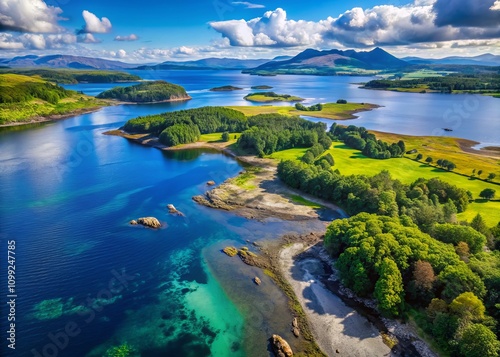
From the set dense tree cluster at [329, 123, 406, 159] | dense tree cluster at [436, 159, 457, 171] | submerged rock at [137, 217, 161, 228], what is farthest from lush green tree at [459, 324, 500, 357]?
dense tree cluster at [329, 123, 406, 159]

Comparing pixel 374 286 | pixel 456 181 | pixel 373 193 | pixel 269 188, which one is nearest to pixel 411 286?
pixel 374 286

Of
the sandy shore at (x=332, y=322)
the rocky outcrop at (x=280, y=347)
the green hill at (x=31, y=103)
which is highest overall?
the green hill at (x=31, y=103)

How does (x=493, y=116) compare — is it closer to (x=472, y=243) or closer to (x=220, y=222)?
(x=472, y=243)

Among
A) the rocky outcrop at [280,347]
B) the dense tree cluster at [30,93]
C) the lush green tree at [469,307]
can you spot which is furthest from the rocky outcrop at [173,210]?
the dense tree cluster at [30,93]

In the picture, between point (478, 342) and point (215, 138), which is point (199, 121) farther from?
point (478, 342)

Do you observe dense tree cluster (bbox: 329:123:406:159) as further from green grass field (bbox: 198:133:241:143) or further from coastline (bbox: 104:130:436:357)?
green grass field (bbox: 198:133:241:143)

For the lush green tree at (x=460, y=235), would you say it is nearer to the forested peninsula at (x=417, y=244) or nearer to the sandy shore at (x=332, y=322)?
the forested peninsula at (x=417, y=244)
